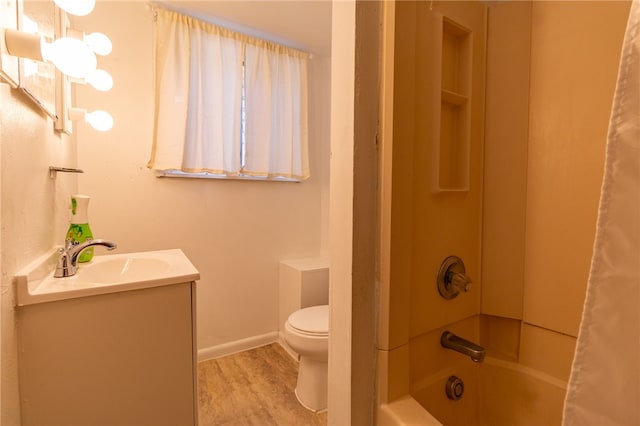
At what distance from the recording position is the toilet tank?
2.05 m

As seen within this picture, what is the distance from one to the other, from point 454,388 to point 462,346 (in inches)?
7.1

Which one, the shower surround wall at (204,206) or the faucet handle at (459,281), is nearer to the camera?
the faucet handle at (459,281)

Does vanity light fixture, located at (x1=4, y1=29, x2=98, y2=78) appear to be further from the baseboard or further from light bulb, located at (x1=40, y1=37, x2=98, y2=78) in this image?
the baseboard

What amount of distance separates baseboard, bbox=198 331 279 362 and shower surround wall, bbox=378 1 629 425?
1.55 m

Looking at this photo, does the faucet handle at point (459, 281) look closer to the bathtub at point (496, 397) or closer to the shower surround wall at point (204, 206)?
the bathtub at point (496, 397)

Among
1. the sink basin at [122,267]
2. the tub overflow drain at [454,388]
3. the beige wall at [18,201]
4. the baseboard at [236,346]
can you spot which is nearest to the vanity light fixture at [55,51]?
the beige wall at [18,201]

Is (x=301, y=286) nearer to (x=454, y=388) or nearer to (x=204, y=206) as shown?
(x=204, y=206)

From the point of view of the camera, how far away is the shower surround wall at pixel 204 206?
169cm

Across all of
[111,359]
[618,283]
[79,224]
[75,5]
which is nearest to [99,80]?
[75,5]

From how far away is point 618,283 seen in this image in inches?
11.4

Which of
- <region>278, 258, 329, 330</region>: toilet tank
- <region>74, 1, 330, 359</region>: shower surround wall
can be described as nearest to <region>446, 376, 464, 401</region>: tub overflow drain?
<region>278, 258, 329, 330</region>: toilet tank

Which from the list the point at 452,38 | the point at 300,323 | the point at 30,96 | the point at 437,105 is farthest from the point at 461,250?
the point at 30,96

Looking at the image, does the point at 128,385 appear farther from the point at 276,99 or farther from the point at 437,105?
the point at 276,99

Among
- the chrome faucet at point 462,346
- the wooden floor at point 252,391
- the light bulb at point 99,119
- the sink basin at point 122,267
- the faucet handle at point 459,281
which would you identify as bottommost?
the wooden floor at point 252,391
